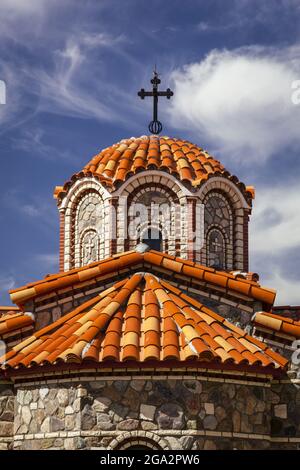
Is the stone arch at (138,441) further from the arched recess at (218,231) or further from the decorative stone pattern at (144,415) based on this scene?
the arched recess at (218,231)

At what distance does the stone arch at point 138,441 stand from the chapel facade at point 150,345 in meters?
0.02

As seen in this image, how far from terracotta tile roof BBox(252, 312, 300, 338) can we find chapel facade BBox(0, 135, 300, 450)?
17 mm

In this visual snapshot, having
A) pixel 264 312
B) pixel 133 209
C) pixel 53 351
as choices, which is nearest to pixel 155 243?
pixel 133 209

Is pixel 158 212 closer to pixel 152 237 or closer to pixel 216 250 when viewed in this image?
pixel 152 237

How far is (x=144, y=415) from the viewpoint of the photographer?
42.0ft

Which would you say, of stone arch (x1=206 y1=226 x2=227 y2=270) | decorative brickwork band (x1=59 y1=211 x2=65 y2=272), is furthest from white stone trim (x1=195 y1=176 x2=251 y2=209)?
decorative brickwork band (x1=59 y1=211 x2=65 y2=272)

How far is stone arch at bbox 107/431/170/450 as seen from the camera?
1272cm

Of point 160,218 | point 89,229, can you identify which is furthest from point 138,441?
point 89,229

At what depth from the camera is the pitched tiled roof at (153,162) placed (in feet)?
58.1

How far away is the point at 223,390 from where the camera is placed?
13211 mm

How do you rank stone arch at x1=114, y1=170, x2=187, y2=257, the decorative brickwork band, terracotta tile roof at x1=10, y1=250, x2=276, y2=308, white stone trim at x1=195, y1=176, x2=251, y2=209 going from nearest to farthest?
terracotta tile roof at x1=10, y1=250, x2=276, y2=308 < stone arch at x1=114, y1=170, x2=187, y2=257 < white stone trim at x1=195, y1=176, x2=251, y2=209 < the decorative brickwork band

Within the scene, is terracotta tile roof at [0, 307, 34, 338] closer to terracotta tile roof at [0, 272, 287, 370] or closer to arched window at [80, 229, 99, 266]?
terracotta tile roof at [0, 272, 287, 370]

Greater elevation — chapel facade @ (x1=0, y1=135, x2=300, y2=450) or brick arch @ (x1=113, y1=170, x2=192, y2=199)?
brick arch @ (x1=113, y1=170, x2=192, y2=199)
